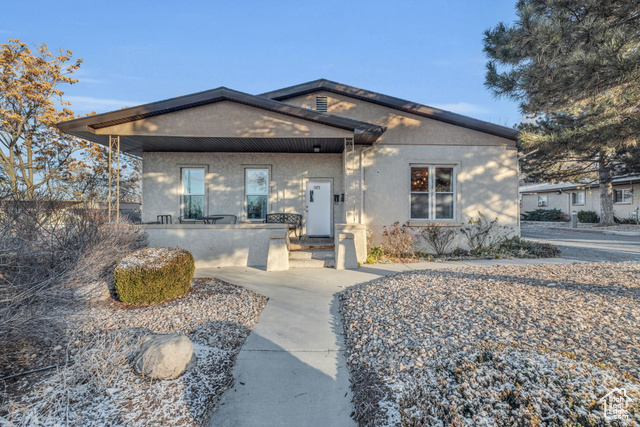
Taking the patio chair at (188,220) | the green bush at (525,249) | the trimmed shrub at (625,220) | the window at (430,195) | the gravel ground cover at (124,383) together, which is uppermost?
the window at (430,195)

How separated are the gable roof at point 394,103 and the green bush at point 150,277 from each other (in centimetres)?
624

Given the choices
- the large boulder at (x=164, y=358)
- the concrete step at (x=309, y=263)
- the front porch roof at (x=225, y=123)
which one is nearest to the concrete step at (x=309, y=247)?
the concrete step at (x=309, y=263)

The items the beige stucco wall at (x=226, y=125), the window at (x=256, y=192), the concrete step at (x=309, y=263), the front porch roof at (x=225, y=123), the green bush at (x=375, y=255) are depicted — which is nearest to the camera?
the front porch roof at (x=225, y=123)

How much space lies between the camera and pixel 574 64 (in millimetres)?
4805

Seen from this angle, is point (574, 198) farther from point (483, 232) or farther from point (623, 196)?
point (483, 232)

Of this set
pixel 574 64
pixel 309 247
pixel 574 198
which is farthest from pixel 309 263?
pixel 574 198

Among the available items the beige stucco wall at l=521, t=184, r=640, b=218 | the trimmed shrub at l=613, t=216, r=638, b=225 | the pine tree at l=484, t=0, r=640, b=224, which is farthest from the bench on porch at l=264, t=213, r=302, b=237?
the beige stucco wall at l=521, t=184, r=640, b=218

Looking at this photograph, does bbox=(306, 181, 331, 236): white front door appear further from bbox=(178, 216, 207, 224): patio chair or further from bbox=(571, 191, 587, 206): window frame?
bbox=(571, 191, 587, 206): window frame

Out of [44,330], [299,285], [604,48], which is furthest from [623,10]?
[44,330]

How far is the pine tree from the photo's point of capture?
4652 mm

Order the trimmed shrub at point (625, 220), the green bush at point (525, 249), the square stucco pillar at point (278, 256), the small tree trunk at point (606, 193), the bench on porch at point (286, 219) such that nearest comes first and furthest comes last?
the square stucco pillar at point (278, 256)
the green bush at point (525, 249)
the bench on porch at point (286, 219)
the small tree trunk at point (606, 193)
the trimmed shrub at point (625, 220)

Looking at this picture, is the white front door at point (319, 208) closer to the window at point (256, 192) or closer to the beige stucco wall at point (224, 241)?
the window at point (256, 192)

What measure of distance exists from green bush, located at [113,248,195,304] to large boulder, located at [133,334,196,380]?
7.19ft

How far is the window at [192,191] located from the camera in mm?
10672
